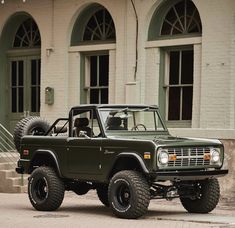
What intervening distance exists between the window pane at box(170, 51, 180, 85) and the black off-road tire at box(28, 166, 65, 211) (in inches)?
209

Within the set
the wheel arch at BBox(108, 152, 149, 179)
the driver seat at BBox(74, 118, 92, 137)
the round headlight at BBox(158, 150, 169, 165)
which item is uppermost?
the driver seat at BBox(74, 118, 92, 137)

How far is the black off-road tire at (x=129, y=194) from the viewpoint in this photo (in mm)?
11531

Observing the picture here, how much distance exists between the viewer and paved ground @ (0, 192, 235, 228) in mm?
11203

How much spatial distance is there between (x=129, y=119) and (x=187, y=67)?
4.62 m

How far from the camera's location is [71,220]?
38.8ft

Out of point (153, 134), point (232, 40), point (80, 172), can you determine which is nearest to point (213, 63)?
point (232, 40)

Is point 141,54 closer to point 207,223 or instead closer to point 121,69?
point 121,69

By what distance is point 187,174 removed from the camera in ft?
38.6

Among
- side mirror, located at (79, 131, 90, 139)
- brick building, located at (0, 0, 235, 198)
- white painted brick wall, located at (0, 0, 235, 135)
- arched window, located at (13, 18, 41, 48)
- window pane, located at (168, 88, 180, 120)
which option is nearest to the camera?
side mirror, located at (79, 131, 90, 139)

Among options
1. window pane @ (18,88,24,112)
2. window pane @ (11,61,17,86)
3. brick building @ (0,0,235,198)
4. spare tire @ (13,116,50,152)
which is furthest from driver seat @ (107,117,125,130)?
window pane @ (11,61,17,86)

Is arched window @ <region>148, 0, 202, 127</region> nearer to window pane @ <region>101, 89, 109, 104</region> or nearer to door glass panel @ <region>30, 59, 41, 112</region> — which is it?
window pane @ <region>101, 89, 109, 104</region>

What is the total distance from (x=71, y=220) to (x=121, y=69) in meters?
6.92

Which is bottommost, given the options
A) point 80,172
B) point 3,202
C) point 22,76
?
point 3,202

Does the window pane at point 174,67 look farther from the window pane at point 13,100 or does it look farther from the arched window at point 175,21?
the window pane at point 13,100
